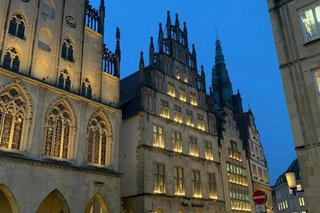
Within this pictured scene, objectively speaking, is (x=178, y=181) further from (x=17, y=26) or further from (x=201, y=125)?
(x=17, y=26)

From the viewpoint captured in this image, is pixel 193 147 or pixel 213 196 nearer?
pixel 193 147

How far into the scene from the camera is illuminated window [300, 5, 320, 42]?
15484mm

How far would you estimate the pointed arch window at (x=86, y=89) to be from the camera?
26070 millimetres

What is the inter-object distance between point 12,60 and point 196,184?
21629mm

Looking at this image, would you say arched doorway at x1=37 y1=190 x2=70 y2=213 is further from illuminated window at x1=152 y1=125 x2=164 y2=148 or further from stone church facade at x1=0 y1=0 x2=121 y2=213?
illuminated window at x1=152 y1=125 x2=164 y2=148

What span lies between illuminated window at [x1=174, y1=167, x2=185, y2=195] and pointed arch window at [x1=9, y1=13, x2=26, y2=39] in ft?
61.0

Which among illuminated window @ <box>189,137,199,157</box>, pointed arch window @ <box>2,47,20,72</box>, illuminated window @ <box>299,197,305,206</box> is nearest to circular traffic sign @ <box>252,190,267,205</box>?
pointed arch window @ <box>2,47,20,72</box>

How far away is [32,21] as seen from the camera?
24.0 meters

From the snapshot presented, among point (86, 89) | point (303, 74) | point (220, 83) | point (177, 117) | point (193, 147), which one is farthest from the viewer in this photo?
point (220, 83)

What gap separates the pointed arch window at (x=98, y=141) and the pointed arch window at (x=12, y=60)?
6861 mm

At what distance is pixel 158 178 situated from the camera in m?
29.8

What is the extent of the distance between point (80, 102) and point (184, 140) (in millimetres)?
13386

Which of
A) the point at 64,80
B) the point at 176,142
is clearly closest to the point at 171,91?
the point at 176,142

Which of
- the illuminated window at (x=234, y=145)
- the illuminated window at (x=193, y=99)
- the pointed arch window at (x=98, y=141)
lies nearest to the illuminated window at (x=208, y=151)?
the illuminated window at (x=193, y=99)
